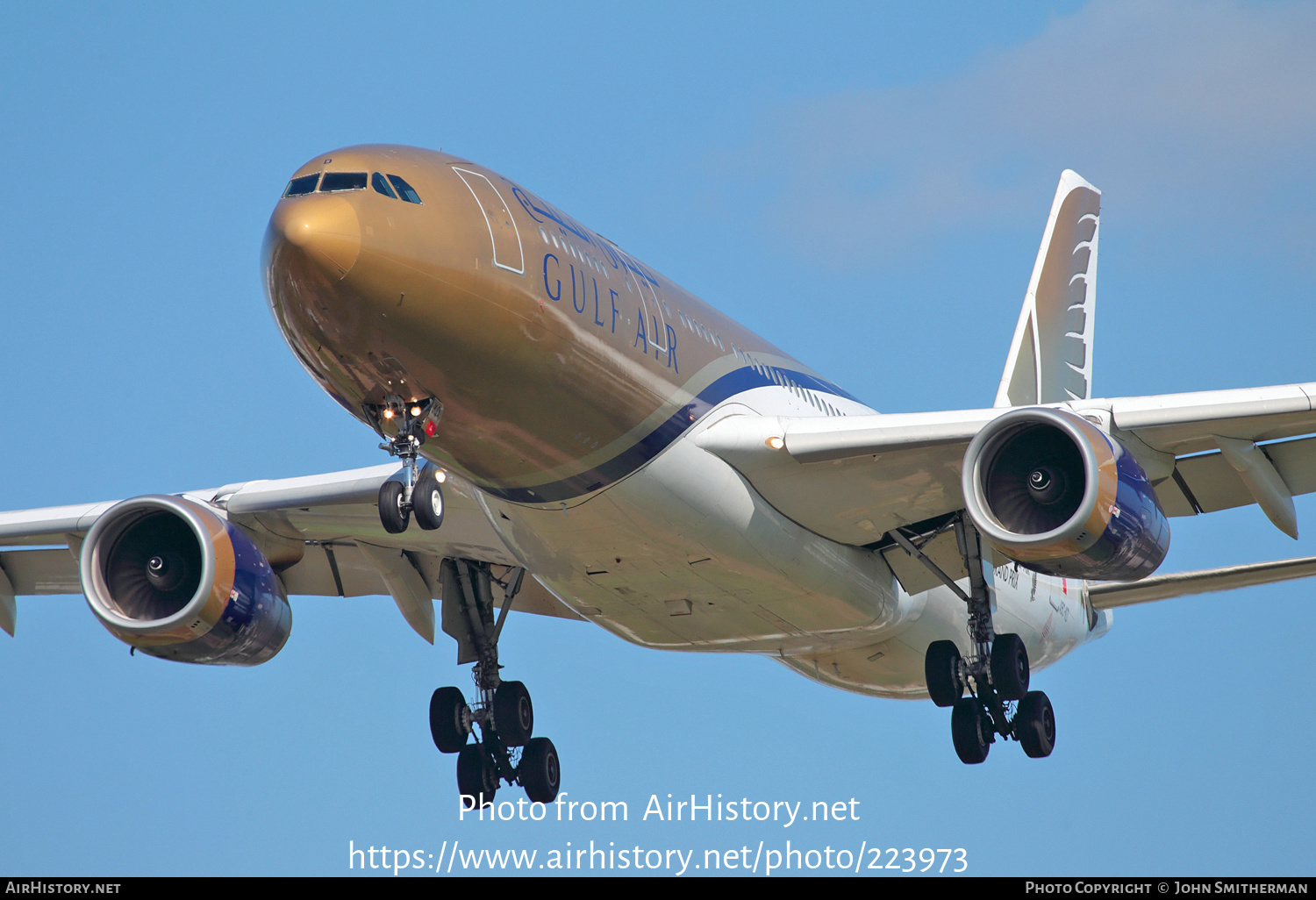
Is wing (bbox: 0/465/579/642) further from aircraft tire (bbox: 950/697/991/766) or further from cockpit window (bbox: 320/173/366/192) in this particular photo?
aircraft tire (bbox: 950/697/991/766)

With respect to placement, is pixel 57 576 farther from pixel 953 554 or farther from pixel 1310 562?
pixel 1310 562

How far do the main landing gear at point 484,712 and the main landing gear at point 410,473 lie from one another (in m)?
6.31

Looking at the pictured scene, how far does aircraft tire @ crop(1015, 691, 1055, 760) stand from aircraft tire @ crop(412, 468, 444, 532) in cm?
948

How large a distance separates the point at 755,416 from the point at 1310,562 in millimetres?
7580

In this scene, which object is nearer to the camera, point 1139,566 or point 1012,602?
point 1139,566

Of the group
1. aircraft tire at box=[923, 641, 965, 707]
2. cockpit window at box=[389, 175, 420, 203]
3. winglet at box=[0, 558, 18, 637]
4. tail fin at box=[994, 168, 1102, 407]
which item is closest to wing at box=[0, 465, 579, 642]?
winglet at box=[0, 558, 18, 637]

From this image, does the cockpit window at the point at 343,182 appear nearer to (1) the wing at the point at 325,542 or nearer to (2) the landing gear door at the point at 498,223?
(2) the landing gear door at the point at 498,223

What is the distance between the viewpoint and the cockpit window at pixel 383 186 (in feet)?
48.6

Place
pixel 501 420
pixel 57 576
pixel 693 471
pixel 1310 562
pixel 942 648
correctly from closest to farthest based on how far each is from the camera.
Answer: pixel 501 420 < pixel 693 471 < pixel 1310 562 < pixel 942 648 < pixel 57 576

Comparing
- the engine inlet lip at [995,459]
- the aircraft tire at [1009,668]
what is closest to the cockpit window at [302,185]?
the engine inlet lip at [995,459]

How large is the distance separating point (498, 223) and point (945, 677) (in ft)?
31.4

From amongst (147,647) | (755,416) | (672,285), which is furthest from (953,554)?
(147,647)

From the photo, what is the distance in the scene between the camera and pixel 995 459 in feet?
56.9

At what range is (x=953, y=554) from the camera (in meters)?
20.9
